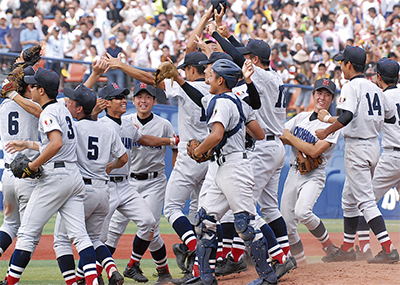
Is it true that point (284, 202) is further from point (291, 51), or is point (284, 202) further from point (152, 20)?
point (152, 20)

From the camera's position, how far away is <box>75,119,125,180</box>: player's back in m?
5.29

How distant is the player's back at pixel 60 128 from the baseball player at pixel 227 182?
3.83 ft

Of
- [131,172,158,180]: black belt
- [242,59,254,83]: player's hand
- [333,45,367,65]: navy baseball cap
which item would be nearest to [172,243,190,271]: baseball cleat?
[131,172,158,180]: black belt

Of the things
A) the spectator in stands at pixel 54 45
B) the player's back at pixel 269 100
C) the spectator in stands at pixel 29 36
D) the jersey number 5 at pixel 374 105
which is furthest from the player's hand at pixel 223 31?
the spectator in stands at pixel 29 36

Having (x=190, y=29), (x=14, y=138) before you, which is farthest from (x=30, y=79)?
(x=190, y=29)

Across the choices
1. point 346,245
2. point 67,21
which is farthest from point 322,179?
point 67,21

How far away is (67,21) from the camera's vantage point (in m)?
17.4

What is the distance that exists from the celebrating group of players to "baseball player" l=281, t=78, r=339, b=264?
2 centimetres

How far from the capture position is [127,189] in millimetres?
5941

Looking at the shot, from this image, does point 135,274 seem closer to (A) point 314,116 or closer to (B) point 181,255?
(B) point 181,255

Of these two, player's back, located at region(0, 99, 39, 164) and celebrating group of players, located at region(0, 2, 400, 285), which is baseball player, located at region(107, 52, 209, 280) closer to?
celebrating group of players, located at region(0, 2, 400, 285)

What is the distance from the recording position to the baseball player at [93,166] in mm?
5223

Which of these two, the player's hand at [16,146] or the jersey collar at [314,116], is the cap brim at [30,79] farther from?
the jersey collar at [314,116]

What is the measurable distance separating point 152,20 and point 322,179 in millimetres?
13008
